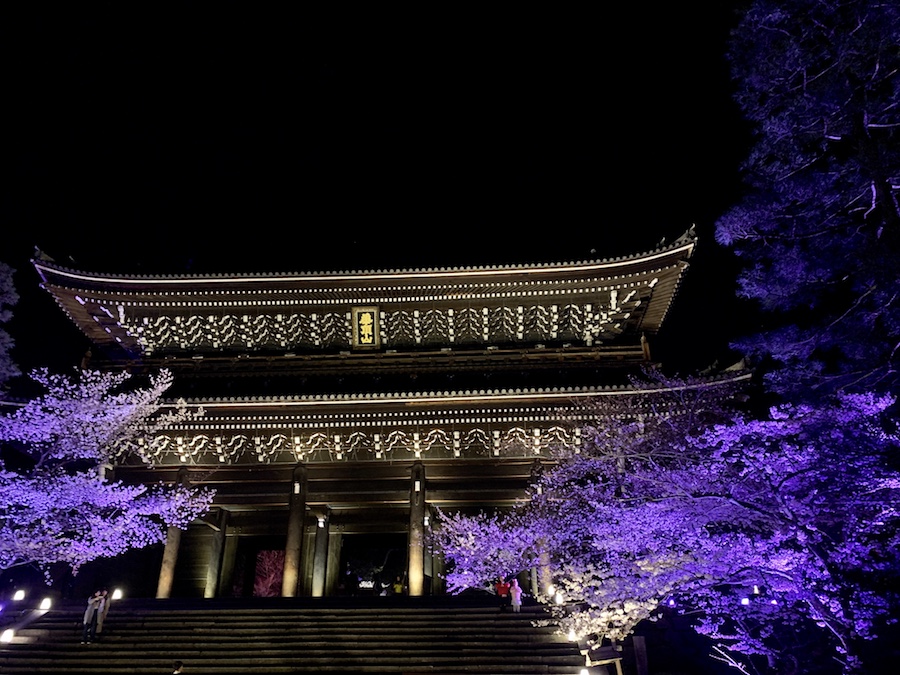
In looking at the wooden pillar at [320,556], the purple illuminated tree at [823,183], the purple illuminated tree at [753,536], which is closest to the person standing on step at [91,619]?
the wooden pillar at [320,556]

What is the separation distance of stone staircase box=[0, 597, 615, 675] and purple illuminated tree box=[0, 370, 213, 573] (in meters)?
1.62

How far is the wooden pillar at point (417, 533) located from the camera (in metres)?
15.5

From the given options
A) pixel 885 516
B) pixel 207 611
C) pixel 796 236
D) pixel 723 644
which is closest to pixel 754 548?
pixel 885 516

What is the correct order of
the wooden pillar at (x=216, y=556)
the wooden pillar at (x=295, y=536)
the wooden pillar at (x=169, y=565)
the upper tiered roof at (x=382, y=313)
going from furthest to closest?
the upper tiered roof at (x=382, y=313), the wooden pillar at (x=216, y=556), the wooden pillar at (x=169, y=565), the wooden pillar at (x=295, y=536)

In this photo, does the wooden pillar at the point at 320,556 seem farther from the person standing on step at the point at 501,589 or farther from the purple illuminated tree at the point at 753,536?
the purple illuminated tree at the point at 753,536

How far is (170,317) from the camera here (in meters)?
20.5

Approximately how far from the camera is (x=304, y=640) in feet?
39.7

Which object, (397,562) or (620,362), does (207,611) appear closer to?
(397,562)

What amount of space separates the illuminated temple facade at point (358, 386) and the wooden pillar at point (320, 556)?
0.04 metres

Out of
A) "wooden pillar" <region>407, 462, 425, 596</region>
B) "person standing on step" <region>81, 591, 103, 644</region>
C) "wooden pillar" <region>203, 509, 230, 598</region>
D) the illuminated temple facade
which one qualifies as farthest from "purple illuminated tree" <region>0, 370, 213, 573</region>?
"wooden pillar" <region>407, 462, 425, 596</region>

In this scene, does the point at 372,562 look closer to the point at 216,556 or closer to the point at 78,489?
the point at 216,556

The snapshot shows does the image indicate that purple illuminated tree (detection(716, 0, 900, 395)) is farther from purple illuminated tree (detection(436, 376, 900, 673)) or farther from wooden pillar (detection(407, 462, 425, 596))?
wooden pillar (detection(407, 462, 425, 596))

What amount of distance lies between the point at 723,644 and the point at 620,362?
29.0ft

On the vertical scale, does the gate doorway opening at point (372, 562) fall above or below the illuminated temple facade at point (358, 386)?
below
